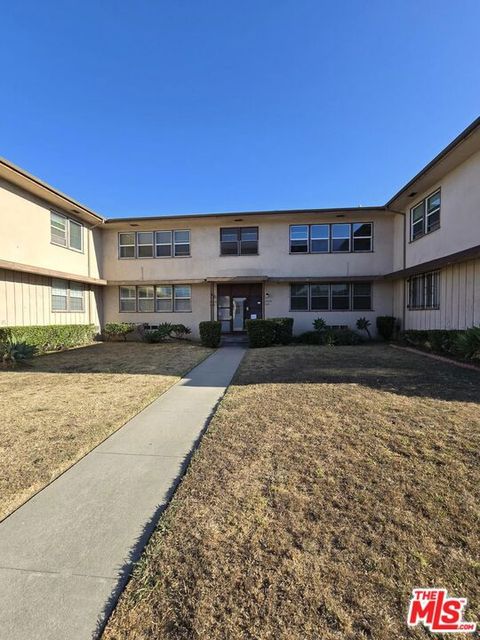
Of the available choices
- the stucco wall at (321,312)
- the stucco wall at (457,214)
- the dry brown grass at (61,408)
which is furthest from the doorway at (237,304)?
the stucco wall at (457,214)

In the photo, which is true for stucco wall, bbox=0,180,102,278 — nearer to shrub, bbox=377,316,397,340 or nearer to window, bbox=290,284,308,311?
window, bbox=290,284,308,311

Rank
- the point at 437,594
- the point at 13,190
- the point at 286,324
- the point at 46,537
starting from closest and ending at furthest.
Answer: the point at 437,594 → the point at 46,537 → the point at 13,190 → the point at 286,324

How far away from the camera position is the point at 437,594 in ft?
6.26

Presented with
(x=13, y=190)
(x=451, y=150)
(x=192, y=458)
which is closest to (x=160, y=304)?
(x=13, y=190)

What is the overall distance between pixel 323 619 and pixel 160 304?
55.0 ft

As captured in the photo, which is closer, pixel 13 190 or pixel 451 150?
pixel 451 150

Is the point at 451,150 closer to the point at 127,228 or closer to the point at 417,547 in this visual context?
the point at 417,547

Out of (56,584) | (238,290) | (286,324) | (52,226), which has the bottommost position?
(56,584)

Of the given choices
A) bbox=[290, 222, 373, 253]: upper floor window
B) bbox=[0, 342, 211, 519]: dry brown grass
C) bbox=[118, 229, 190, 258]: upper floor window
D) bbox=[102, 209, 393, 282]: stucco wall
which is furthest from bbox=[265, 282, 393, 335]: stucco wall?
bbox=[0, 342, 211, 519]: dry brown grass

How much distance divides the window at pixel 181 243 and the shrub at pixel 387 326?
32.5 ft

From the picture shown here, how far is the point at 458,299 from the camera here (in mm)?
10727

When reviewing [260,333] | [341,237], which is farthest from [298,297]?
[260,333]

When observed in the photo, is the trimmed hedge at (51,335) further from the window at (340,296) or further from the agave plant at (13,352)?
the window at (340,296)

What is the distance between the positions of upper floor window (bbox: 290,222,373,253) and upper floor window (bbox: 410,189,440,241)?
2498mm
